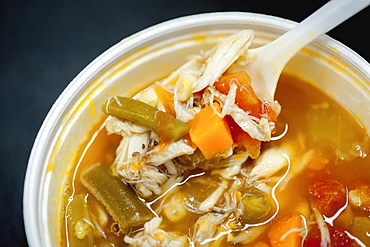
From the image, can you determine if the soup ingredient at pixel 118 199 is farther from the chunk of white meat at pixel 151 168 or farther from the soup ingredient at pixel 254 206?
the soup ingredient at pixel 254 206

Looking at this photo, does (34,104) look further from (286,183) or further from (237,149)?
(286,183)

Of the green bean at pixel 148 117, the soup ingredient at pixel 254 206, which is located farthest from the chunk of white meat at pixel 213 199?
the green bean at pixel 148 117

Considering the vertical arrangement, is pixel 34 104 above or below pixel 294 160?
above

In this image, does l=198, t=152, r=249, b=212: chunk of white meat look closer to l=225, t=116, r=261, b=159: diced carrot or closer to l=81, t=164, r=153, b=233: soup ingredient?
l=225, t=116, r=261, b=159: diced carrot

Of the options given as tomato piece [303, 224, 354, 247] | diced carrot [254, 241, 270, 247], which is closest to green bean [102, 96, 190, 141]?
diced carrot [254, 241, 270, 247]

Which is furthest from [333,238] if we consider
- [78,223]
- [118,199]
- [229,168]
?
[78,223]

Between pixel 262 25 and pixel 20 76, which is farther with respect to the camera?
Result: pixel 20 76

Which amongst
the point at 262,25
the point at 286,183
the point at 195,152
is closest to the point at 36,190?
the point at 195,152
